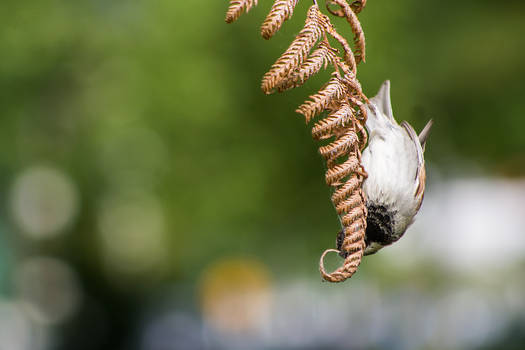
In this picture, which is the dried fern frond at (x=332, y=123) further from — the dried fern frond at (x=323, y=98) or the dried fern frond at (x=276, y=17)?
the dried fern frond at (x=276, y=17)

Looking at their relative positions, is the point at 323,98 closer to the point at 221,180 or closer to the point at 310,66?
the point at 310,66

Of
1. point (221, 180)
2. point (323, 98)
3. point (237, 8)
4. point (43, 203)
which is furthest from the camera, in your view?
point (43, 203)

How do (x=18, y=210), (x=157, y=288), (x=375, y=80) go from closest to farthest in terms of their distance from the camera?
(x=375, y=80) < (x=18, y=210) < (x=157, y=288)

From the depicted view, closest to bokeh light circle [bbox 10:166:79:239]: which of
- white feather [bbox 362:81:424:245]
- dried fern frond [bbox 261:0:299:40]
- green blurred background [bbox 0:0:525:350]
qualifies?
green blurred background [bbox 0:0:525:350]

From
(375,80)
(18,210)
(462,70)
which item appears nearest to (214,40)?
(375,80)

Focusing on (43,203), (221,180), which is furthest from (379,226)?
(43,203)

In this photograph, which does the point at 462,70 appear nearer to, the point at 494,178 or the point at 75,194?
the point at 494,178

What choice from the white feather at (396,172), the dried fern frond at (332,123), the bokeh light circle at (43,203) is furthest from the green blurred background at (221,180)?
the dried fern frond at (332,123)
